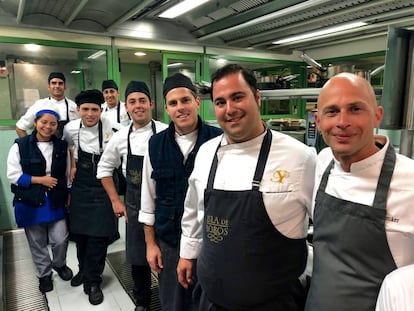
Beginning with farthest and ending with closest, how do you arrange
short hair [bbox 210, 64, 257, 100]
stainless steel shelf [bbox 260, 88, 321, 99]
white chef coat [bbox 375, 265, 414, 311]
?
stainless steel shelf [bbox 260, 88, 321, 99]
short hair [bbox 210, 64, 257, 100]
white chef coat [bbox 375, 265, 414, 311]

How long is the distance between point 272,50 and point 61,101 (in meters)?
3.99

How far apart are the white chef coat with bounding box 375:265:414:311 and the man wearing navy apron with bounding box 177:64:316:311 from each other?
0.40 meters

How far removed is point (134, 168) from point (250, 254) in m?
1.21

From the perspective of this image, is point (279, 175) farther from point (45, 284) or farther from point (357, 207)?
point (45, 284)

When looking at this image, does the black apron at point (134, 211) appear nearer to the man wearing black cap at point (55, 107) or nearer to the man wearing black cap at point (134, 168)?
the man wearing black cap at point (134, 168)

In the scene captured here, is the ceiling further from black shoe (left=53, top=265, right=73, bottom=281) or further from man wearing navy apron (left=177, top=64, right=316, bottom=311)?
black shoe (left=53, top=265, right=73, bottom=281)

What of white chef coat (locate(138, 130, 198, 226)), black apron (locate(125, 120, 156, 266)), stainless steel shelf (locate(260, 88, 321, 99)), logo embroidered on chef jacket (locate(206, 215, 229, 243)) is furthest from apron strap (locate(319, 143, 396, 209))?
black apron (locate(125, 120, 156, 266))

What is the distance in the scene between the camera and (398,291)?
77 cm

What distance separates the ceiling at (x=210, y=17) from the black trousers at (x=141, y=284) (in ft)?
8.33

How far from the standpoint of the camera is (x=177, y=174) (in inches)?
68.0

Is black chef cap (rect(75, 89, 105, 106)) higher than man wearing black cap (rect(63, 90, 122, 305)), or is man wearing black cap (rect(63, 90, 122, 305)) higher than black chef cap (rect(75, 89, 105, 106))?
black chef cap (rect(75, 89, 105, 106))

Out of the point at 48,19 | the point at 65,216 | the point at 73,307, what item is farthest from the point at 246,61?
the point at 73,307

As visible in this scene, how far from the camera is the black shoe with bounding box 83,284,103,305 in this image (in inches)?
100

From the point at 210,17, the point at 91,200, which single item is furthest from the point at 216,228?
the point at 210,17
